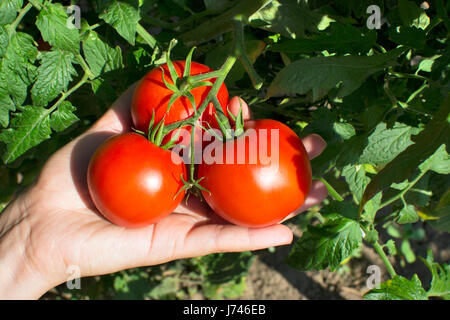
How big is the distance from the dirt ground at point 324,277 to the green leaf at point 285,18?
1208mm

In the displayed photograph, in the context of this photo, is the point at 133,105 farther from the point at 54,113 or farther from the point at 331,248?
the point at 331,248

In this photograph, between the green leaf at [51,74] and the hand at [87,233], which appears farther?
the hand at [87,233]

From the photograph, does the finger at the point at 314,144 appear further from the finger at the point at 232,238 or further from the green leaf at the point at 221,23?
the green leaf at the point at 221,23

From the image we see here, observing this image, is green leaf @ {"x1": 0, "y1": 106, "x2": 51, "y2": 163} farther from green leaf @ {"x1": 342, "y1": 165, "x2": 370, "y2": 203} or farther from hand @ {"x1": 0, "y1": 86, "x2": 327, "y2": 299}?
green leaf @ {"x1": 342, "y1": 165, "x2": 370, "y2": 203}

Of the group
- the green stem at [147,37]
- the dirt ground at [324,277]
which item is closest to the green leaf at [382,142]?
the green stem at [147,37]

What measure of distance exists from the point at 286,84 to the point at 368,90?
24 centimetres

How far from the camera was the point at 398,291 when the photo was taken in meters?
0.84

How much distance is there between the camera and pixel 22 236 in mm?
1006

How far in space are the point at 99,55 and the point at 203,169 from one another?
0.97ft

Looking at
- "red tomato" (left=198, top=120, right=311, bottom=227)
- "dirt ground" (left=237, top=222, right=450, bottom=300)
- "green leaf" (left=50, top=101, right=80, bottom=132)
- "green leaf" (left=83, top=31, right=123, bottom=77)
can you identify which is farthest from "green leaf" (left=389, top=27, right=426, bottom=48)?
"dirt ground" (left=237, top=222, right=450, bottom=300)

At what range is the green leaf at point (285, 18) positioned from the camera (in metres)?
0.86

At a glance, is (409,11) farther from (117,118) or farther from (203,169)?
(117,118)

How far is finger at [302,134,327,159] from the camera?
0.95 m
